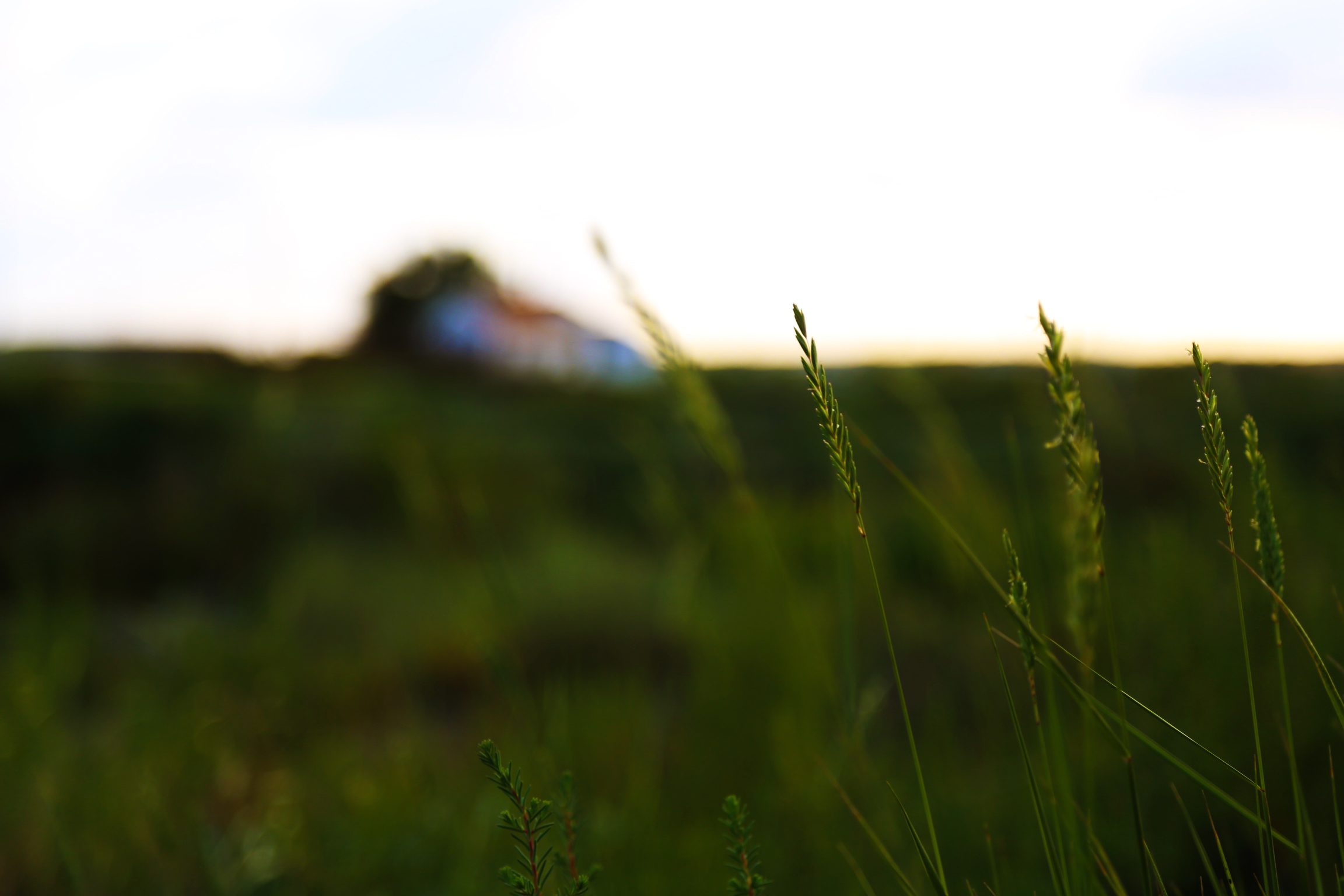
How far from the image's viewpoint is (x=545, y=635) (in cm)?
305

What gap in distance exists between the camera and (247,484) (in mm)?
4484

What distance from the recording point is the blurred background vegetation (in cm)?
95

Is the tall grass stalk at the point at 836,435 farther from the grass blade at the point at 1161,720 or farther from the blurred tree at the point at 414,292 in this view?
the blurred tree at the point at 414,292

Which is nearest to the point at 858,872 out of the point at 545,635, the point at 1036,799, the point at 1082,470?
the point at 1036,799

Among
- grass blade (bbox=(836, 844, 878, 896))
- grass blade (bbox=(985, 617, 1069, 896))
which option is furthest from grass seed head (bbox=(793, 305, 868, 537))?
grass blade (bbox=(836, 844, 878, 896))

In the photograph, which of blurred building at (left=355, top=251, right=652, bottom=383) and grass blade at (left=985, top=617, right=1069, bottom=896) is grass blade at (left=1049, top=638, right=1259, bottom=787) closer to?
grass blade at (left=985, top=617, right=1069, bottom=896)

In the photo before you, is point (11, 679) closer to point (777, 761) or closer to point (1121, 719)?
point (777, 761)

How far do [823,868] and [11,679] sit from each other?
2.00m

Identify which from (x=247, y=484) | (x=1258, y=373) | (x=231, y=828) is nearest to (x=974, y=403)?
(x=1258, y=373)

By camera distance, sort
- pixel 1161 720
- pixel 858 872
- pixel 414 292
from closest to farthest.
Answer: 1. pixel 1161 720
2. pixel 858 872
3. pixel 414 292

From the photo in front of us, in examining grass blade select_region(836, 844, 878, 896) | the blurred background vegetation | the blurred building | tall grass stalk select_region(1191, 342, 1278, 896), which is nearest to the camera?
tall grass stalk select_region(1191, 342, 1278, 896)

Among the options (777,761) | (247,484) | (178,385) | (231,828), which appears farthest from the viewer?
(178,385)

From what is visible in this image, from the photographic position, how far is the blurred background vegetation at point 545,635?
0.95 metres

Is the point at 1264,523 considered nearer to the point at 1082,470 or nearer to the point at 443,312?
the point at 1082,470
